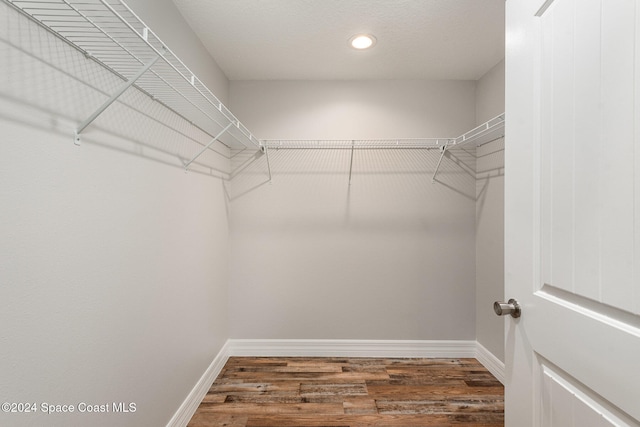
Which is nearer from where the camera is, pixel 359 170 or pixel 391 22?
pixel 391 22

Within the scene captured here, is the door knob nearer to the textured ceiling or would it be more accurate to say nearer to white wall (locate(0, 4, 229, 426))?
white wall (locate(0, 4, 229, 426))

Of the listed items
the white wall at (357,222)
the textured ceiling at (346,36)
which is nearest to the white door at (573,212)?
the textured ceiling at (346,36)

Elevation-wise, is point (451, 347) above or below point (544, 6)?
below

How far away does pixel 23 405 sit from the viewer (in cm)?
80

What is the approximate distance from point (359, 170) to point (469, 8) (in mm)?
1244

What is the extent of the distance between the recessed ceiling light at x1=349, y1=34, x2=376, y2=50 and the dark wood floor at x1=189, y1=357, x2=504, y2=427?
2265 mm

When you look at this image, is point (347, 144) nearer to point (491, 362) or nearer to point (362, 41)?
point (362, 41)

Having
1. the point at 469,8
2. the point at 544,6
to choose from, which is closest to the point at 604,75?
the point at 544,6

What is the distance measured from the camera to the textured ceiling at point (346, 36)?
5.29 feet

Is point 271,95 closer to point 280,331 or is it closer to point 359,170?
point 359,170

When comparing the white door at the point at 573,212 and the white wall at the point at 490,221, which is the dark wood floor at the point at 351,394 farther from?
the white door at the point at 573,212

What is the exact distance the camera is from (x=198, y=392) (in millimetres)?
1848

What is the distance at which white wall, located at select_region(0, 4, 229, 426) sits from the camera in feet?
2.55

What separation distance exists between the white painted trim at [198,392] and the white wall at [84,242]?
0.06m
